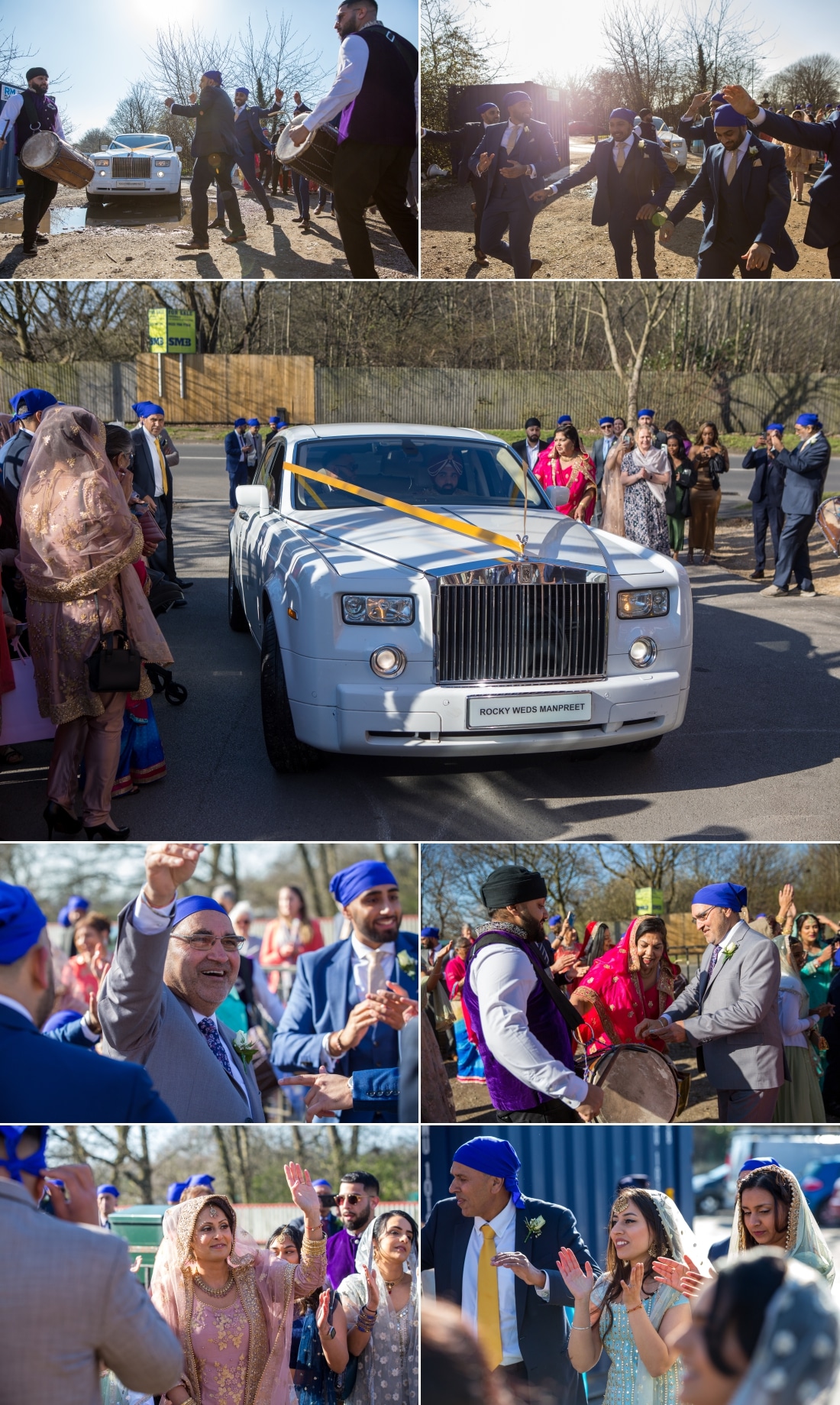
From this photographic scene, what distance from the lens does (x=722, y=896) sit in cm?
437

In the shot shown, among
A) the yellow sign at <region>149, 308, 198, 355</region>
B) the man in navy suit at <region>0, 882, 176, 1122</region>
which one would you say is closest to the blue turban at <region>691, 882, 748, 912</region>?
the man in navy suit at <region>0, 882, 176, 1122</region>

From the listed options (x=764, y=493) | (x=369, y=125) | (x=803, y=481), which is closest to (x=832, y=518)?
(x=803, y=481)

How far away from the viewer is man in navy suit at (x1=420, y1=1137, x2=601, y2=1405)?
3.63 meters

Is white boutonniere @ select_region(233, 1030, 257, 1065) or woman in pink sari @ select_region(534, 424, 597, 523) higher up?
woman in pink sari @ select_region(534, 424, 597, 523)

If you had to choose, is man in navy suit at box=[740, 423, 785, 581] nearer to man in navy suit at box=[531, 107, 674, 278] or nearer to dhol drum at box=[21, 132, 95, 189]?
man in navy suit at box=[531, 107, 674, 278]

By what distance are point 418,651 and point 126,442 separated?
1.90 m

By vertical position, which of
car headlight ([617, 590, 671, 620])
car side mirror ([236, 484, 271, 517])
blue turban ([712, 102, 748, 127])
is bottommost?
car headlight ([617, 590, 671, 620])

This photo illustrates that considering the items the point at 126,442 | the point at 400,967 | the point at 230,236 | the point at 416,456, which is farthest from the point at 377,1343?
the point at 230,236

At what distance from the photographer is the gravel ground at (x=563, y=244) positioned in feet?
34.4

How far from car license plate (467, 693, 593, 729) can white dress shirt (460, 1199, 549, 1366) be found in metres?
2.60

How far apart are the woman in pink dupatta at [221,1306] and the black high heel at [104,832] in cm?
240

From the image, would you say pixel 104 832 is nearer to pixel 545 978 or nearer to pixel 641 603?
pixel 545 978

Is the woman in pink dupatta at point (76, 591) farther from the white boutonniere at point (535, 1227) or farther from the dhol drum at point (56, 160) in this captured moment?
the dhol drum at point (56, 160)

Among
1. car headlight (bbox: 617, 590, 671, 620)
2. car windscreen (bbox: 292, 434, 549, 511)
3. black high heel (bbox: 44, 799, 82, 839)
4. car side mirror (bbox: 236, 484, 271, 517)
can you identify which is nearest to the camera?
black high heel (bbox: 44, 799, 82, 839)
